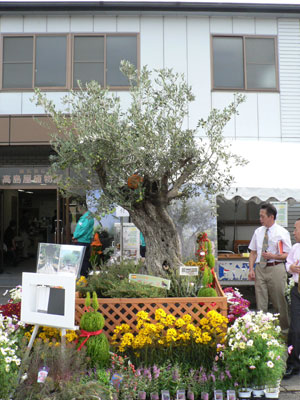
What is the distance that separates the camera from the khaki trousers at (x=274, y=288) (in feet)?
19.3

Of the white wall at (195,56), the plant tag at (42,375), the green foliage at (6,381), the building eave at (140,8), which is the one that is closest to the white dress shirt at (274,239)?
the plant tag at (42,375)

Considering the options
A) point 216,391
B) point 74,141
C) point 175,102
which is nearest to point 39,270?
point 74,141

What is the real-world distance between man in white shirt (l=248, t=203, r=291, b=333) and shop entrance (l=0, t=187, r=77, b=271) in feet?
20.6

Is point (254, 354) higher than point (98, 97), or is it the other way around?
point (98, 97)

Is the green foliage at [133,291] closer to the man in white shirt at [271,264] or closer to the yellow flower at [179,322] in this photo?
the yellow flower at [179,322]

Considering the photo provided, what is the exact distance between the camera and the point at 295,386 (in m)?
4.34

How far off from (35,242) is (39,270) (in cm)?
1285

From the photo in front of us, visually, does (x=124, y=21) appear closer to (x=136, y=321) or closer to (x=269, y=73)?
(x=269, y=73)

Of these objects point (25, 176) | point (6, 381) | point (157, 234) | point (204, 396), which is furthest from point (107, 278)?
point (25, 176)

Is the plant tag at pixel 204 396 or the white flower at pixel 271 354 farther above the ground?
the white flower at pixel 271 354

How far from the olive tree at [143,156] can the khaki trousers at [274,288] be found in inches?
53.3

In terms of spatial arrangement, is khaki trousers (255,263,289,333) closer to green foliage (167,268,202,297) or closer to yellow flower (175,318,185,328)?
green foliage (167,268,202,297)

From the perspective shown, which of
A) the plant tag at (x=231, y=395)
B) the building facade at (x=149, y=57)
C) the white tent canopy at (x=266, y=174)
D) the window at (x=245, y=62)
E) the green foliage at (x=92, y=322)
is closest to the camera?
the plant tag at (x=231, y=395)

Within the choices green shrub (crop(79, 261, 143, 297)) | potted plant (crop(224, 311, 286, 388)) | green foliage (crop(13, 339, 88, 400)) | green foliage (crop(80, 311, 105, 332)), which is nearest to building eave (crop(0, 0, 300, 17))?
green shrub (crop(79, 261, 143, 297))
